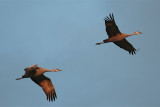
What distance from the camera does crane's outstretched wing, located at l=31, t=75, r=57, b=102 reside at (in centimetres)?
2484

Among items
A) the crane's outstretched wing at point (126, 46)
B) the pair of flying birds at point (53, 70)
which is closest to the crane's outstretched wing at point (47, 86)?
the pair of flying birds at point (53, 70)

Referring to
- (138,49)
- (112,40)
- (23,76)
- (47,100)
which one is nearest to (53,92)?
(47,100)

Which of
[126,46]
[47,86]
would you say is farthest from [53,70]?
[126,46]

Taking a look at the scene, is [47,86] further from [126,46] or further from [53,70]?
[126,46]

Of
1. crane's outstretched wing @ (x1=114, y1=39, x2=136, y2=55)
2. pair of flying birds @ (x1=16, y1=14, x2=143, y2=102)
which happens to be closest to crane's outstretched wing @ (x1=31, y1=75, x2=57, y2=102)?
pair of flying birds @ (x1=16, y1=14, x2=143, y2=102)

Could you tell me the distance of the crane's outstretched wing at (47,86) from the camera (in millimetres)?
24844

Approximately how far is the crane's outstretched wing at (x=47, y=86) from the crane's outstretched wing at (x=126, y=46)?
5428mm

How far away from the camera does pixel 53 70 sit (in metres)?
24.8

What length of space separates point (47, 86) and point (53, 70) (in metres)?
0.97

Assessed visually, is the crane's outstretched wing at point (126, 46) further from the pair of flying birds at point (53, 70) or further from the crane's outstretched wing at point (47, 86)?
the crane's outstretched wing at point (47, 86)

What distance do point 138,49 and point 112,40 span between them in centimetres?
281

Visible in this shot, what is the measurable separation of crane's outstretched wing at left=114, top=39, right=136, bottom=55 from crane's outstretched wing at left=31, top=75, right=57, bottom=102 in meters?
5.43

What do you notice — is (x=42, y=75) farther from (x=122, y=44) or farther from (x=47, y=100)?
(x=122, y=44)

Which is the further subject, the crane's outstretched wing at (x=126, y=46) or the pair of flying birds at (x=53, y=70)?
the crane's outstretched wing at (x=126, y=46)
